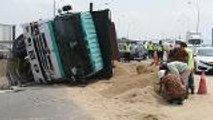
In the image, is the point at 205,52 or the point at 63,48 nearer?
the point at 63,48

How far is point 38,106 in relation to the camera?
16.9 m

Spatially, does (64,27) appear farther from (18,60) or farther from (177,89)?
(177,89)

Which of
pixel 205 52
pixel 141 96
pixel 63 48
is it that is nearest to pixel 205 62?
pixel 205 52

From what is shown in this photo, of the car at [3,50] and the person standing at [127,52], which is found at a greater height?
the car at [3,50]

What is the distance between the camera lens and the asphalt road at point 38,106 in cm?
1473

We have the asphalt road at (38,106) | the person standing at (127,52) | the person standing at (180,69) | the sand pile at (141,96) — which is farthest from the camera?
the person standing at (127,52)

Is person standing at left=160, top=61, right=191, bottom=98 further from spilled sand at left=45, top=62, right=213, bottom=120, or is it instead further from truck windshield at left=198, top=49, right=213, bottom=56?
truck windshield at left=198, top=49, right=213, bottom=56

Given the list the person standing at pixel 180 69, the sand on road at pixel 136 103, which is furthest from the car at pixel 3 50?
the person standing at pixel 180 69

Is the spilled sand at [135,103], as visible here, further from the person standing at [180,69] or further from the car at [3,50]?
the car at [3,50]

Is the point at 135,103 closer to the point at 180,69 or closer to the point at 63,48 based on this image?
the point at 180,69

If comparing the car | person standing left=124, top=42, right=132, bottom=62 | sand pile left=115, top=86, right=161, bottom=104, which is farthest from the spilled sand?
person standing left=124, top=42, right=132, bottom=62

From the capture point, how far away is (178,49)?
773 inches

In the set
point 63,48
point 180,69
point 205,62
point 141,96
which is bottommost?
point 205,62

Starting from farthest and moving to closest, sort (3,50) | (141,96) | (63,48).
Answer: (3,50), (63,48), (141,96)
